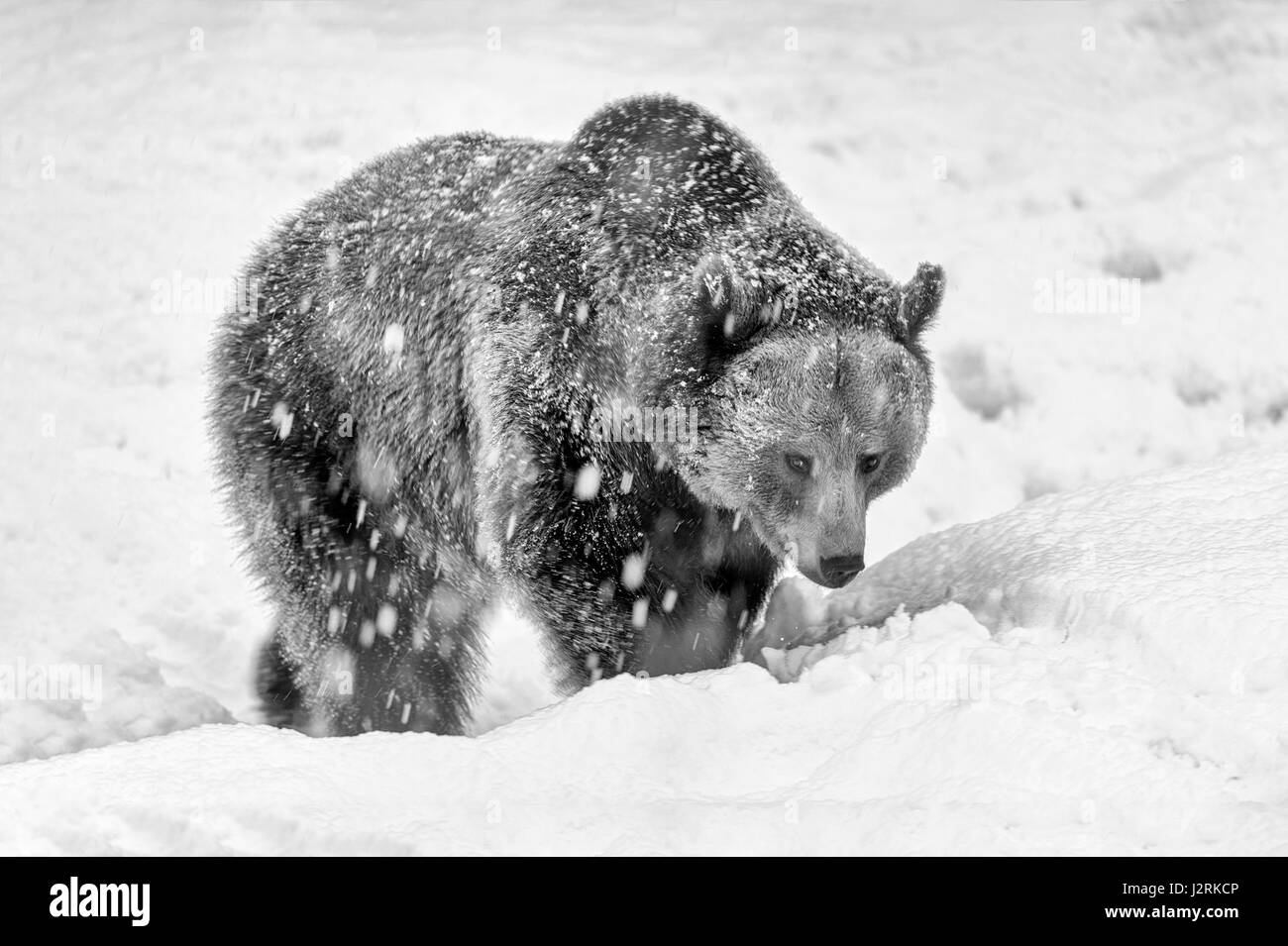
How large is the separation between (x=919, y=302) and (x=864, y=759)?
79.2 inches

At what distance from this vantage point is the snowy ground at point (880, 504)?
3.08m

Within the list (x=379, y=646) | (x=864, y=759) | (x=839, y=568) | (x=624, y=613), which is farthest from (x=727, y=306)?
(x=379, y=646)

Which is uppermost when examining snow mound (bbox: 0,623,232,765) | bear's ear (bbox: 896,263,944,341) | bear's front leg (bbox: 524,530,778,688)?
bear's ear (bbox: 896,263,944,341)

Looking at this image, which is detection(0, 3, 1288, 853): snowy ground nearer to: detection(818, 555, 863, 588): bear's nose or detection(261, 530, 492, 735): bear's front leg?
detection(818, 555, 863, 588): bear's nose

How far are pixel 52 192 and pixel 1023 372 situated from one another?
729 centimetres

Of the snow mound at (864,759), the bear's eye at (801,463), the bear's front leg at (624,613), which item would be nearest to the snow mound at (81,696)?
the bear's front leg at (624,613)

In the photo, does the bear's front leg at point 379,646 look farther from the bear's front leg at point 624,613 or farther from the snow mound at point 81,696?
the bear's front leg at point 624,613

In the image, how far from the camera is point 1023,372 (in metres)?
8.77

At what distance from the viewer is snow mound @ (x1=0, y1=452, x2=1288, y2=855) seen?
2932mm

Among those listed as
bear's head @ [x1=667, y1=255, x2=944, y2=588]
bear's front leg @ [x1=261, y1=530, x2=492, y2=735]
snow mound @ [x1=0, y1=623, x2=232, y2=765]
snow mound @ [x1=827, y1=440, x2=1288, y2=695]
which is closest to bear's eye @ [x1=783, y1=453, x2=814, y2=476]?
bear's head @ [x1=667, y1=255, x2=944, y2=588]

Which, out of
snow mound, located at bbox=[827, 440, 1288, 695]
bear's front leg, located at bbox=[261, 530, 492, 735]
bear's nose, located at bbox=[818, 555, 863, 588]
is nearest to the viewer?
snow mound, located at bbox=[827, 440, 1288, 695]

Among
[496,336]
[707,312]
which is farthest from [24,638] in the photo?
[707,312]

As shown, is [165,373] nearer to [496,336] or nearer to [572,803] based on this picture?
[496,336]

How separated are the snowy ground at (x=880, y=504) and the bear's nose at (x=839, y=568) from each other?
0.55 feet
